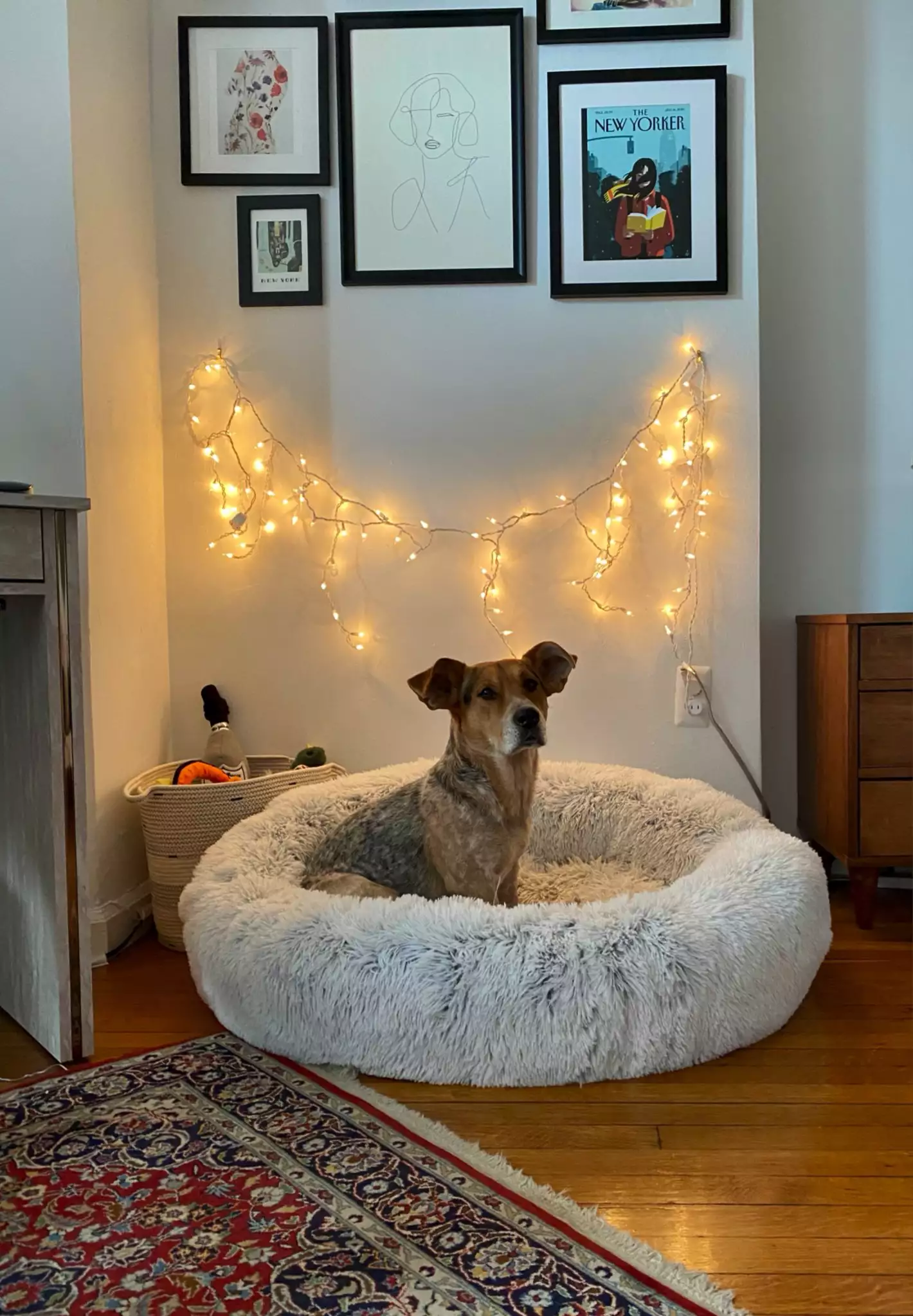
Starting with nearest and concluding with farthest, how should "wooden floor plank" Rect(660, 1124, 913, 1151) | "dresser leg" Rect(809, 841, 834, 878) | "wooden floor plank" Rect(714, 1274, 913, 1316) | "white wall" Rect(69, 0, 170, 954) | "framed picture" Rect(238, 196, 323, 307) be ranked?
"wooden floor plank" Rect(714, 1274, 913, 1316) < "wooden floor plank" Rect(660, 1124, 913, 1151) < "white wall" Rect(69, 0, 170, 954) < "framed picture" Rect(238, 196, 323, 307) < "dresser leg" Rect(809, 841, 834, 878)

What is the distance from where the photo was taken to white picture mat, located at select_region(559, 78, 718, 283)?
2842 millimetres

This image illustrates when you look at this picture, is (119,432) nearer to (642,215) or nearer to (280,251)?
(280,251)

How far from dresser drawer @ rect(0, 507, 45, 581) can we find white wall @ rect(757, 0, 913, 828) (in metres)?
2.29

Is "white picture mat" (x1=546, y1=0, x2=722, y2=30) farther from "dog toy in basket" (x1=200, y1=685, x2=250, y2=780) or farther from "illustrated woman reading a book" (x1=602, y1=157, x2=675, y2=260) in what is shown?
"dog toy in basket" (x1=200, y1=685, x2=250, y2=780)

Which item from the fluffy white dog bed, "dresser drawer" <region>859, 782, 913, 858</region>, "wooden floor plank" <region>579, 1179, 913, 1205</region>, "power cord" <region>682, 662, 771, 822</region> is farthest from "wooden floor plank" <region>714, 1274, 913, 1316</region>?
"power cord" <region>682, 662, 771, 822</region>

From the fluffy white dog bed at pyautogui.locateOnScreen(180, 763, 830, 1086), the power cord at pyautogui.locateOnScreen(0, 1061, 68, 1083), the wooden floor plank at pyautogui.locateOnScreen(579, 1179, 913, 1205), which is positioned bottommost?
the power cord at pyautogui.locateOnScreen(0, 1061, 68, 1083)

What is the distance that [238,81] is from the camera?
9.57 feet

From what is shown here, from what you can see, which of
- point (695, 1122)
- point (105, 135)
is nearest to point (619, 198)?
point (105, 135)

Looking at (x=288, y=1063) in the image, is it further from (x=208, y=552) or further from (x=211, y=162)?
(x=211, y=162)

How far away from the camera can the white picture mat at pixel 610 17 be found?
2822 mm

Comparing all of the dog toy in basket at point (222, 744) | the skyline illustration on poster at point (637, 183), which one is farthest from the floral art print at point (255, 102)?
the dog toy in basket at point (222, 744)

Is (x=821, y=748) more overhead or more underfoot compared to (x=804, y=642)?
more underfoot

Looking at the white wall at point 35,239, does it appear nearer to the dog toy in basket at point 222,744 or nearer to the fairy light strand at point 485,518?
the fairy light strand at point 485,518

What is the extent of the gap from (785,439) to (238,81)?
207 cm
